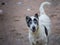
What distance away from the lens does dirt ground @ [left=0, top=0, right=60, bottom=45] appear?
6.73m

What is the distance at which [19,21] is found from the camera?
816cm

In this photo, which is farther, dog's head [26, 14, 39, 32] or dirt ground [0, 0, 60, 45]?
dirt ground [0, 0, 60, 45]

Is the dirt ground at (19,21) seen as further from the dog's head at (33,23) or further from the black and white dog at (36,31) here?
the dog's head at (33,23)

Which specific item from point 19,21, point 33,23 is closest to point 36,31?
point 33,23

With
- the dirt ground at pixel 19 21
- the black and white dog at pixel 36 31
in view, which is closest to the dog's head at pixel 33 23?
the black and white dog at pixel 36 31

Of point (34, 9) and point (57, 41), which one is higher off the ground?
point (34, 9)

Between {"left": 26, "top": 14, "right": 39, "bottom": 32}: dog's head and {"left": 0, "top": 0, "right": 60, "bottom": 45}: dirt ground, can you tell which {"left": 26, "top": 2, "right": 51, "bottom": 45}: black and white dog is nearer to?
{"left": 26, "top": 14, "right": 39, "bottom": 32}: dog's head

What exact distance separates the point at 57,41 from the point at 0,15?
320 centimetres

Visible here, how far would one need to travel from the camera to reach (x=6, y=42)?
6680mm

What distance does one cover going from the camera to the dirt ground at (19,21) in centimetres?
673

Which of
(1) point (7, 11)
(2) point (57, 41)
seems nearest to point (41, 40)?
(2) point (57, 41)

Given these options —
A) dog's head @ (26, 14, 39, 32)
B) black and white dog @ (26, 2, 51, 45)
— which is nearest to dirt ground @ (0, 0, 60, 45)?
black and white dog @ (26, 2, 51, 45)

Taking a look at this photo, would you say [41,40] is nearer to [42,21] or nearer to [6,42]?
[42,21]

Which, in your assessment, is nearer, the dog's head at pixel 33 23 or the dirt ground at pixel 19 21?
the dog's head at pixel 33 23
